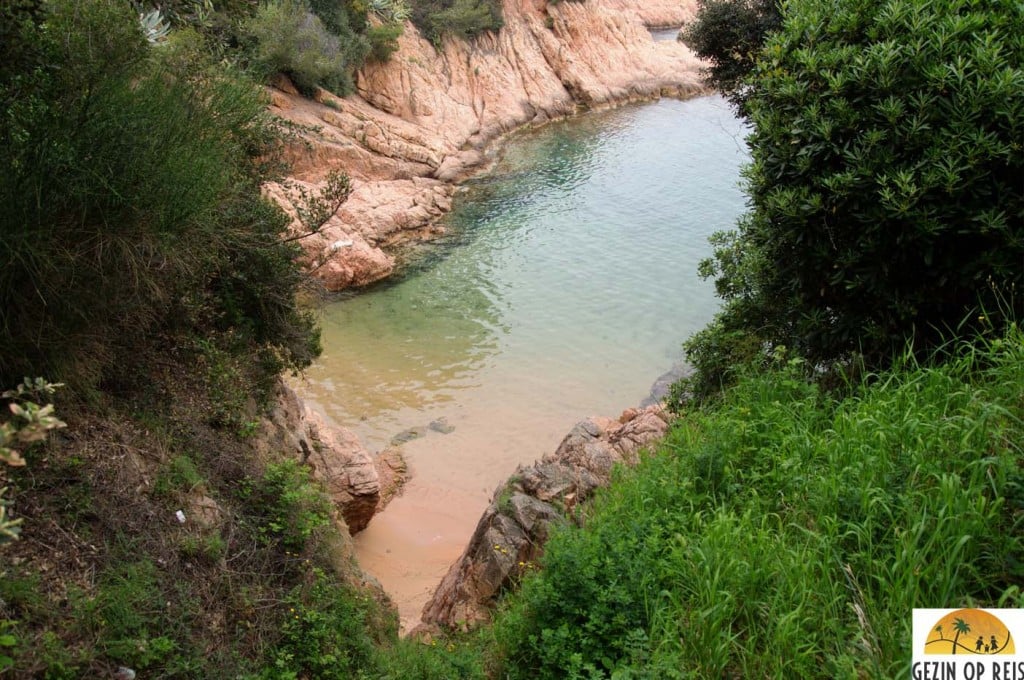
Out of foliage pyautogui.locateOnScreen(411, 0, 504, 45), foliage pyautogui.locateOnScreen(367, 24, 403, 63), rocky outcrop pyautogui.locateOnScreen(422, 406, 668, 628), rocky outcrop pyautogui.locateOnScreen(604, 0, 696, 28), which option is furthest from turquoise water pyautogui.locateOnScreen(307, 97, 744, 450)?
rocky outcrop pyautogui.locateOnScreen(604, 0, 696, 28)

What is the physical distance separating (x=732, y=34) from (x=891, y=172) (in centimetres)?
1004

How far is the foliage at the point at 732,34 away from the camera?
548 inches

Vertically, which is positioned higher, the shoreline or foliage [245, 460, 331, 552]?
the shoreline

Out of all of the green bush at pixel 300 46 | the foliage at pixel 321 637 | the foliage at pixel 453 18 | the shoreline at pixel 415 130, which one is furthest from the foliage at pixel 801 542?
the foliage at pixel 453 18

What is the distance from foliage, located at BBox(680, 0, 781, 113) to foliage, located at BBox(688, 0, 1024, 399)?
791cm

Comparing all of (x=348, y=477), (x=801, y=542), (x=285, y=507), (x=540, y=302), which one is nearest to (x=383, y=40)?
(x=540, y=302)

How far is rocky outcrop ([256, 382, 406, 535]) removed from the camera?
9.06 m

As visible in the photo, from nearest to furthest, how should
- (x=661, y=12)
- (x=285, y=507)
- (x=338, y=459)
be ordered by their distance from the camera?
(x=285, y=507), (x=338, y=459), (x=661, y=12)

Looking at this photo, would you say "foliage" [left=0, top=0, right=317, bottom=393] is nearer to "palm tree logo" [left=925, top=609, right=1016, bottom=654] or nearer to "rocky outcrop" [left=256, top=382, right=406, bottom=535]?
"rocky outcrop" [left=256, top=382, right=406, bottom=535]

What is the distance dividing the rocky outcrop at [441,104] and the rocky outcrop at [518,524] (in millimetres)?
4193

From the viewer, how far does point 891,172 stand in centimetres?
543

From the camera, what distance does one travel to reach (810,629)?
4.11 meters

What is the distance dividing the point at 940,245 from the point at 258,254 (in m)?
6.77

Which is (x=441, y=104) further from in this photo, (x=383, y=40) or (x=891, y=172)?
(x=891, y=172)
